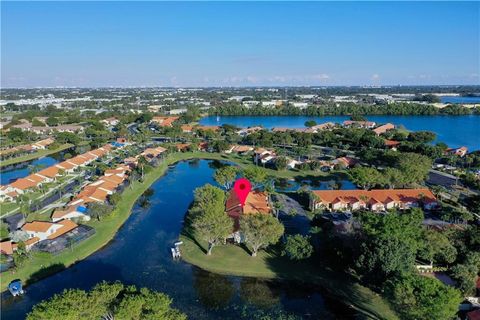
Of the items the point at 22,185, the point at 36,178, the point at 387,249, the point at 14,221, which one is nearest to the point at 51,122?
the point at 36,178

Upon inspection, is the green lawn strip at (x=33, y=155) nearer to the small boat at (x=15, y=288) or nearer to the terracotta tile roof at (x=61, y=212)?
the terracotta tile roof at (x=61, y=212)

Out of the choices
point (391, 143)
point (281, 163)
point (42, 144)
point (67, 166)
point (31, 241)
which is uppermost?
point (42, 144)

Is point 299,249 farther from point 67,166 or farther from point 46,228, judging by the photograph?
point 67,166

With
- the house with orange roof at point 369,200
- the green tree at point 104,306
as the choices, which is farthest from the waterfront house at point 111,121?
the green tree at point 104,306

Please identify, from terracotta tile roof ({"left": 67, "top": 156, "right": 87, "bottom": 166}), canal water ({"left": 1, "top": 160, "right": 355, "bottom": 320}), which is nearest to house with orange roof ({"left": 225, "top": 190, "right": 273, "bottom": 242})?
canal water ({"left": 1, "top": 160, "right": 355, "bottom": 320})

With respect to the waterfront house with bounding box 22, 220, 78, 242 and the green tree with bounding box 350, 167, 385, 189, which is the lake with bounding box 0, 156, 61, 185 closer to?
the waterfront house with bounding box 22, 220, 78, 242
